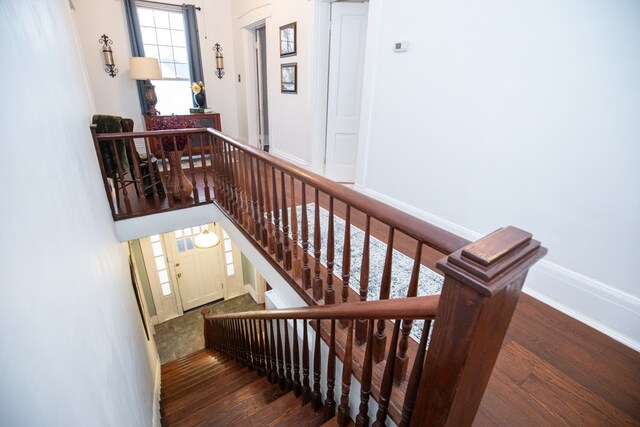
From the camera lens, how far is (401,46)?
8.17ft

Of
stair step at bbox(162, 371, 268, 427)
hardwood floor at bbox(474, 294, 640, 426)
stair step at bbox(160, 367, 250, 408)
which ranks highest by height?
hardwood floor at bbox(474, 294, 640, 426)

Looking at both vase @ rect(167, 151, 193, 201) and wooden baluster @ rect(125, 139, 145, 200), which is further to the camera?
vase @ rect(167, 151, 193, 201)

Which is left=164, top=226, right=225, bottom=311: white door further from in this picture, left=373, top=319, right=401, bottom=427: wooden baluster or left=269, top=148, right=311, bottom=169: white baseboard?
left=373, top=319, right=401, bottom=427: wooden baluster

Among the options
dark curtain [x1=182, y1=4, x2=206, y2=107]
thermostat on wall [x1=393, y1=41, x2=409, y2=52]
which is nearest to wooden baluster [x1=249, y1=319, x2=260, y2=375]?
thermostat on wall [x1=393, y1=41, x2=409, y2=52]

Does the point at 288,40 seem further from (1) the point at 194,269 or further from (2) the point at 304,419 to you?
(1) the point at 194,269

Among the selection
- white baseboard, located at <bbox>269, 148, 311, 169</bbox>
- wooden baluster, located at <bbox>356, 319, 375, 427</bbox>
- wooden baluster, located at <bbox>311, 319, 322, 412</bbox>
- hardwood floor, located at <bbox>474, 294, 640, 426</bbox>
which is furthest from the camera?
white baseboard, located at <bbox>269, 148, 311, 169</bbox>

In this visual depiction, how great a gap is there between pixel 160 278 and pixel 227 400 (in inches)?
162

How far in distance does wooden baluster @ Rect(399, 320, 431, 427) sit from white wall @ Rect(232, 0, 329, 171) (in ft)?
10.8

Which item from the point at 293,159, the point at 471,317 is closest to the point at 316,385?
the point at 471,317

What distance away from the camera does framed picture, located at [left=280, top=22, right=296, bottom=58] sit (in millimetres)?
3851

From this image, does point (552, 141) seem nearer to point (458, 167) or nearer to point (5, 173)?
point (458, 167)

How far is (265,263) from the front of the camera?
8.21ft

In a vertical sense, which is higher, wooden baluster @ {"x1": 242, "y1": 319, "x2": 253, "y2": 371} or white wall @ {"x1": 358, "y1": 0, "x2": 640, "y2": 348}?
white wall @ {"x1": 358, "y1": 0, "x2": 640, "y2": 348}

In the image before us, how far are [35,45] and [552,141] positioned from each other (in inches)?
105
